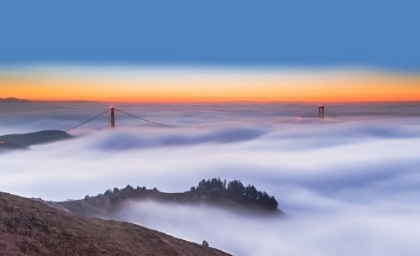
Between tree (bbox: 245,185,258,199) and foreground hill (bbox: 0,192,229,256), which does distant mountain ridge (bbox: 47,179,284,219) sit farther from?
foreground hill (bbox: 0,192,229,256)

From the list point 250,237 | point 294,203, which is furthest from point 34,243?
point 294,203

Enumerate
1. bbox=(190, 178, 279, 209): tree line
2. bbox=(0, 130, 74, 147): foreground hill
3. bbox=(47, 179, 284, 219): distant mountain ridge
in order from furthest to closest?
1. bbox=(0, 130, 74, 147): foreground hill
2. bbox=(190, 178, 279, 209): tree line
3. bbox=(47, 179, 284, 219): distant mountain ridge

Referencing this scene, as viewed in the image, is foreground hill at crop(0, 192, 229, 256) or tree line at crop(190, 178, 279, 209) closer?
foreground hill at crop(0, 192, 229, 256)

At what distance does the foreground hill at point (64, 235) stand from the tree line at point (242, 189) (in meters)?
80.4

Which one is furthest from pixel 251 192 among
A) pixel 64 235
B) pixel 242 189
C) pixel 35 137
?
pixel 35 137

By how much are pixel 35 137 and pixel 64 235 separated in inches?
6524

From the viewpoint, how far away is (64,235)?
66.5 feet

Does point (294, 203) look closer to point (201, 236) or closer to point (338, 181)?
point (338, 181)

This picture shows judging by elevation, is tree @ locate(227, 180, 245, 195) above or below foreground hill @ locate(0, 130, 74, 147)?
below

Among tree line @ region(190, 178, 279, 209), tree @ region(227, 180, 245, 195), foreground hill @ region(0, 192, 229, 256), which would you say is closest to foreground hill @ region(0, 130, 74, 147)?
tree line @ region(190, 178, 279, 209)

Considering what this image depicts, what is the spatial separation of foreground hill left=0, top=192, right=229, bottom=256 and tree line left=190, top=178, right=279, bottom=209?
80353 millimetres

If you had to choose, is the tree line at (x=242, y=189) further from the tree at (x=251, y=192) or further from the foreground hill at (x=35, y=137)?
the foreground hill at (x=35, y=137)

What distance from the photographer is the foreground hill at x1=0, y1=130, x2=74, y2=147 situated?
166 meters

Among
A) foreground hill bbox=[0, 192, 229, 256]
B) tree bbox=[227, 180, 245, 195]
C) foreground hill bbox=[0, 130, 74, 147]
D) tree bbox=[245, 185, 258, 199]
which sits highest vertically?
foreground hill bbox=[0, 192, 229, 256]
